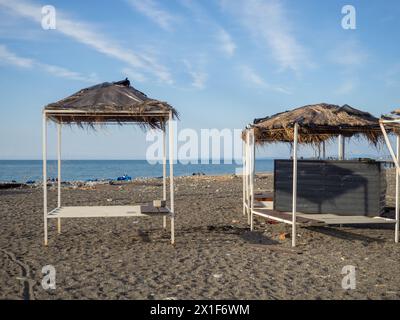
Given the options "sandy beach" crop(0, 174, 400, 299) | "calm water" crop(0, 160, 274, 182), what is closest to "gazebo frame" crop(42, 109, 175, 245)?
"sandy beach" crop(0, 174, 400, 299)

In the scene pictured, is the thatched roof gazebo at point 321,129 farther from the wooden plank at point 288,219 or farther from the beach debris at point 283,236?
the beach debris at point 283,236

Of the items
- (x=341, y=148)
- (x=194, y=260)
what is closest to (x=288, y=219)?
(x=194, y=260)

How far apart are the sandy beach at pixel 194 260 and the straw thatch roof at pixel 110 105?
2403 mm

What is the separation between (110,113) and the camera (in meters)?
8.33

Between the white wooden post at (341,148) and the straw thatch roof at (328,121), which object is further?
the white wooden post at (341,148)

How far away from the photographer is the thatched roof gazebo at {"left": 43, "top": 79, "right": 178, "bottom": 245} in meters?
7.88

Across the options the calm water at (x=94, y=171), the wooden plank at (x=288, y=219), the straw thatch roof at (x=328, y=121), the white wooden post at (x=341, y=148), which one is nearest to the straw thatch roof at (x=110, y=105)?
the straw thatch roof at (x=328, y=121)

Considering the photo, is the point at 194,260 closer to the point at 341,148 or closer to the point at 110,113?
the point at 110,113

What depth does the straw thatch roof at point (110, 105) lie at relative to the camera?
7.87m

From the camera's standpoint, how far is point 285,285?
5.59 m
